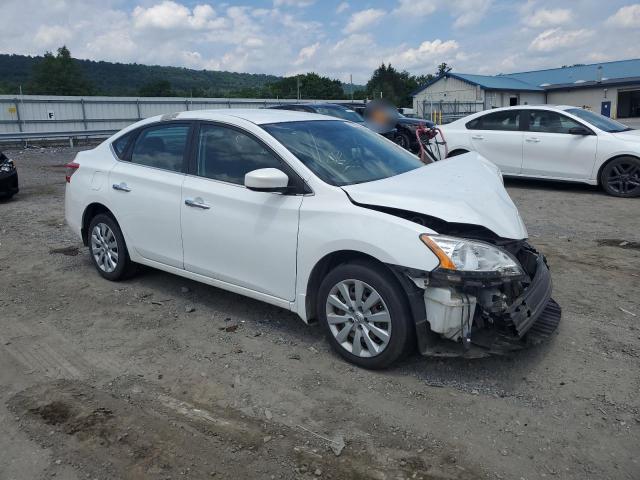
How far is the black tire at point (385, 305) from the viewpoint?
3.55m

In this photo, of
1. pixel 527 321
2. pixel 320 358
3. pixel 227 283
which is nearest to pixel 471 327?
pixel 527 321

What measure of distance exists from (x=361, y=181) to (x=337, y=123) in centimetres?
109

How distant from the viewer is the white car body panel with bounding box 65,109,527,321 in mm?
3650

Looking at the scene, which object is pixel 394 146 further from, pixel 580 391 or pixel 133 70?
pixel 133 70

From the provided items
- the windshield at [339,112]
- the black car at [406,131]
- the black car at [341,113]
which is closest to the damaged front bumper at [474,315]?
the black car at [341,113]

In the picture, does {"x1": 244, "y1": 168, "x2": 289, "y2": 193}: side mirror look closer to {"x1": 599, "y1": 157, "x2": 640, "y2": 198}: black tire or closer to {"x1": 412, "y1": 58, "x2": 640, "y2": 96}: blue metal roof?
{"x1": 599, "y1": 157, "x2": 640, "y2": 198}: black tire

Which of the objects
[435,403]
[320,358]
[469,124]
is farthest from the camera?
[469,124]

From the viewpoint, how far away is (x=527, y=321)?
140 inches

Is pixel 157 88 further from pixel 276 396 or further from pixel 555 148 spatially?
pixel 276 396

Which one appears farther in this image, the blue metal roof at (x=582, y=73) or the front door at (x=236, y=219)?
the blue metal roof at (x=582, y=73)

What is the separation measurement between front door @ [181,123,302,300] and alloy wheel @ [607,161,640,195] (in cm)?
764

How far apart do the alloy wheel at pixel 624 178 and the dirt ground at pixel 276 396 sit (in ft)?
15.0

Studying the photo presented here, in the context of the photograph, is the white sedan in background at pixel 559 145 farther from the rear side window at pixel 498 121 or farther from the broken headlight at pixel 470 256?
the broken headlight at pixel 470 256

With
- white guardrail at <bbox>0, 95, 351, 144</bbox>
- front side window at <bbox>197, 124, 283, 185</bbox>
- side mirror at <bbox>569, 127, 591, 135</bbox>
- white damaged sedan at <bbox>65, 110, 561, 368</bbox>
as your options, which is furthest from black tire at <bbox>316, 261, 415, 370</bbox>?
white guardrail at <bbox>0, 95, 351, 144</bbox>
